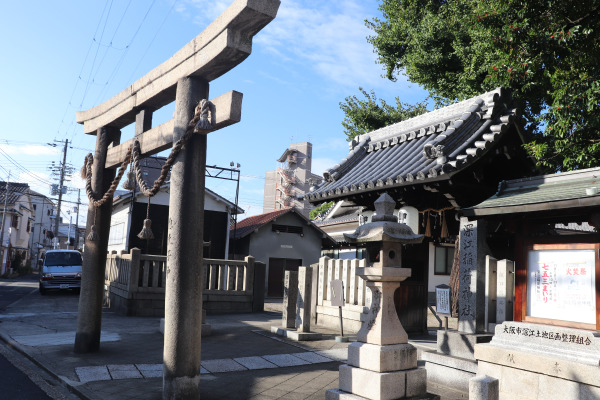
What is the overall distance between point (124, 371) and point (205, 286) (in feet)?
25.4

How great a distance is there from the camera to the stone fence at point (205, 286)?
1479 cm

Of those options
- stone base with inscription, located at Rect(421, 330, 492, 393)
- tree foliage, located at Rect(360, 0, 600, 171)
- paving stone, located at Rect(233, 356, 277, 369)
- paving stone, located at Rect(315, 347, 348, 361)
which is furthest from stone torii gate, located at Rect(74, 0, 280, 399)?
tree foliage, located at Rect(360, 0, 600, 171)

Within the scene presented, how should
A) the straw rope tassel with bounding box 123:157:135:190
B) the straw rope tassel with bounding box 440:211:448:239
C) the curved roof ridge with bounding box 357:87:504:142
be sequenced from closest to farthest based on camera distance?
the straw rope tassel with bounding box 123:157:135:190 < the straw rope tassel with bounding box 440:211:448:239 < the curved roof ridge with bounding box 357:87:504:142

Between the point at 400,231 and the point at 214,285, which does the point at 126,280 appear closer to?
the point at 214,285

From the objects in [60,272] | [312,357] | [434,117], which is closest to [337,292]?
[312,357]

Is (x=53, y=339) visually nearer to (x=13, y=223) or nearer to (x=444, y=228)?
(x=444, y=228)

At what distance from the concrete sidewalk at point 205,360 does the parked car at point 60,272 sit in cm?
1047

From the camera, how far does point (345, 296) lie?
12.5m

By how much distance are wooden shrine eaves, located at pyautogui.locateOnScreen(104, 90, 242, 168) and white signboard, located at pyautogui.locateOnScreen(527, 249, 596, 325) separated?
473cm

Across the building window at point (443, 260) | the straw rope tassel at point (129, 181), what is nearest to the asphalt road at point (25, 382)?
the straw rope tassel at point (129, 181)

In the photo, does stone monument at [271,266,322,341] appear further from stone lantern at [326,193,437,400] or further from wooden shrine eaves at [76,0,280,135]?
wooden shrine eaves at [76,0,280,135]

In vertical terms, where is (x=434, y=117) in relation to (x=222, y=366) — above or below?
above

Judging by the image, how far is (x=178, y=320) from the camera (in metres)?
6.14

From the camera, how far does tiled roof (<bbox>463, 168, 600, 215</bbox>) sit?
6.05 m
